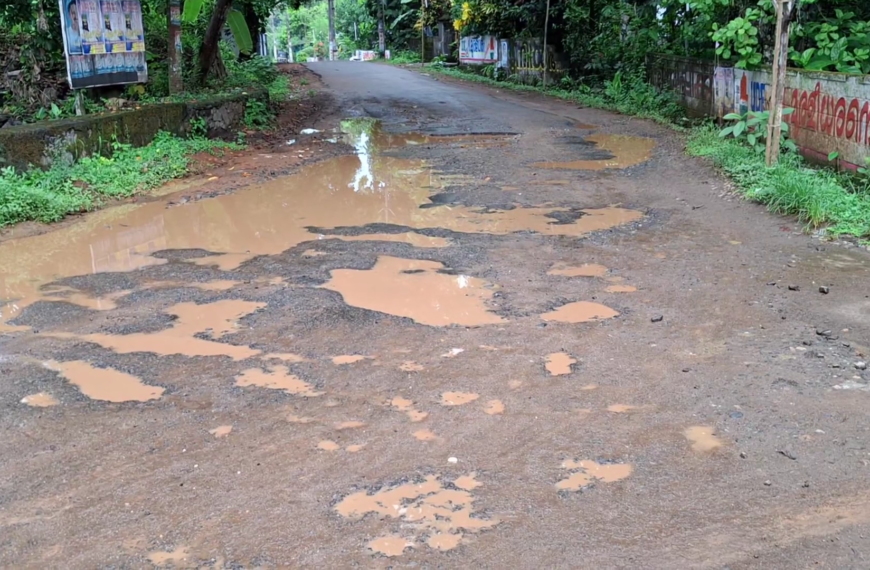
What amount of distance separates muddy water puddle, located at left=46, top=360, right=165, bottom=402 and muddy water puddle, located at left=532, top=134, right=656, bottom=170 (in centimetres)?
727

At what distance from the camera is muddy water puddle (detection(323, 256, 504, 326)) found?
5355 millimetres

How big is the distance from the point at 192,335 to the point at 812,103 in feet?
27.0

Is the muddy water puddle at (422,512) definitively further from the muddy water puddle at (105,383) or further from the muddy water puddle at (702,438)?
the muddy water puddle at (105,383)

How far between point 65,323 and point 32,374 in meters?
0.84

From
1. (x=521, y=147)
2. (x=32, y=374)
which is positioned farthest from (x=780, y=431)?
(x=521, y=147)

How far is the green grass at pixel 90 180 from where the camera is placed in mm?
7922

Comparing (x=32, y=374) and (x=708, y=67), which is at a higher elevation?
(x=708, y=67)

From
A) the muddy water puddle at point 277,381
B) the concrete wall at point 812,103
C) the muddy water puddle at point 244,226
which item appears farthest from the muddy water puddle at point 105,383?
the concrete wall at point 812,103

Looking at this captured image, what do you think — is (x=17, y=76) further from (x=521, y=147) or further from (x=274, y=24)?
(x=274, y=24)

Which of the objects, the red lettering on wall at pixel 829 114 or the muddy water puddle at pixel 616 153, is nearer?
the red lettering on wall at pixel 829 114

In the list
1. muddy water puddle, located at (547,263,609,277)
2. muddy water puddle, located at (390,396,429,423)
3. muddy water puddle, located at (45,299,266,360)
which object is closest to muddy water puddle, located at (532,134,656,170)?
muddy water puddle, located at (547,263,609,277)

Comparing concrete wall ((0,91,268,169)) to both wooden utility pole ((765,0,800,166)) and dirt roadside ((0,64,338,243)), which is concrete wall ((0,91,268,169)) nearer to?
dirt roadside ((0,64,338,243))

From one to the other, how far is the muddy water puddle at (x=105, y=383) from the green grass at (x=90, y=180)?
12.7 feet

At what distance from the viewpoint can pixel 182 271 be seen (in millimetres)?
6391
